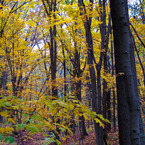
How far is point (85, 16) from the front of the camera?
16.7 ft

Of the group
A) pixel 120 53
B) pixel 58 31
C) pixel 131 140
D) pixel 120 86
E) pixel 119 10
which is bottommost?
pixel 131 140

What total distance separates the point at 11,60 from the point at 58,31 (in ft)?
13.2

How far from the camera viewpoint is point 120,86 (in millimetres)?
1656

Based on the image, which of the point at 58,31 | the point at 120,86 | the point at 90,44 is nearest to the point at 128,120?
the point at 120,86

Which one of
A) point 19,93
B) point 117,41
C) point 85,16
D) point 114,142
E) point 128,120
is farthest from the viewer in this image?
point 19,93

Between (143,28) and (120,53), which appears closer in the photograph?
(120,53)

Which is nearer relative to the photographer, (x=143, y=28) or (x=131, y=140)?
(x=131, y=140)

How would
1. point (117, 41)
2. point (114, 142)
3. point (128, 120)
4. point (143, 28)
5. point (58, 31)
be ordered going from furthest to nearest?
1. point (58, 31)
2. point (114, 142)
3. point (143, 28)
4. point (117, 41)
5. point (128, 120)

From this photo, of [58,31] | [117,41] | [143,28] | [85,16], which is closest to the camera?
[117,41]

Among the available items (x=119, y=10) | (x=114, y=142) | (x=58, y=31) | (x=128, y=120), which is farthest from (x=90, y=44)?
(x=114, y=142)

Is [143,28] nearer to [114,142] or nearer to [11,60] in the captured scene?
[114,142]

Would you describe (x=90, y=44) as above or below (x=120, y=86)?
above

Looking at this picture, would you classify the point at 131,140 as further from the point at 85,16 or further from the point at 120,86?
the point at 85,16

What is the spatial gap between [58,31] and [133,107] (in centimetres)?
972
